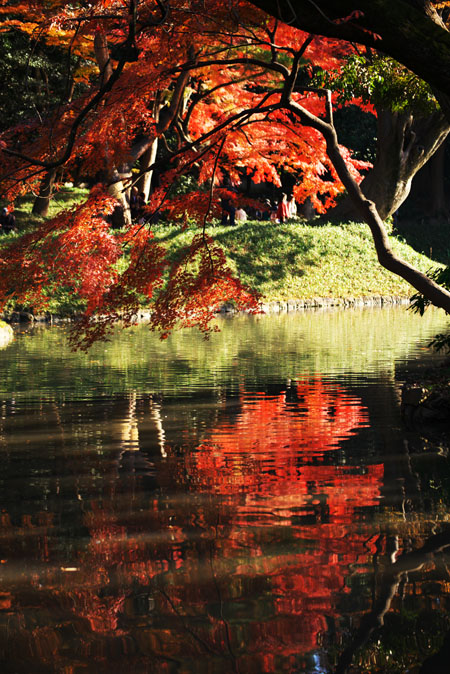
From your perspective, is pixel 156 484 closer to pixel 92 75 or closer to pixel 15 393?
pixel 15 393

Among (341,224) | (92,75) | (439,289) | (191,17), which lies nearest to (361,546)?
(439,289)

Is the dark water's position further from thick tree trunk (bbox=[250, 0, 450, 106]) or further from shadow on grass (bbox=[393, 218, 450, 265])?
shadow on grass (bbox=[393, 218, 450, 265])

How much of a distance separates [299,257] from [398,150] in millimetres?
5116

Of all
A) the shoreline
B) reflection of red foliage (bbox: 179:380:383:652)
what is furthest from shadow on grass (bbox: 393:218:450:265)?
reflection of red foliage (bbox: 179:380:383:652)

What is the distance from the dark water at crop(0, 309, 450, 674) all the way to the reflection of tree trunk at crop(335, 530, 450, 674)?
0.04 feet

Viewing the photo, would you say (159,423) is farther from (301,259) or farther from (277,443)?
(301,259)

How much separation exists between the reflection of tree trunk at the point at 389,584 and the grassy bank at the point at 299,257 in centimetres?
2330

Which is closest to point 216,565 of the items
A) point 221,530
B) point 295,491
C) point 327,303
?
point 221,530

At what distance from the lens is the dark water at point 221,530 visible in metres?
4.45

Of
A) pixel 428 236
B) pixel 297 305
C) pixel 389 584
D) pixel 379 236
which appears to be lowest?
pixel 389 584

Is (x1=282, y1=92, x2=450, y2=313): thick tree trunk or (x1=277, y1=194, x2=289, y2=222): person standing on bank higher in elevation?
(x1=277, y1=194, x2=289, y2=222): person standing on bank

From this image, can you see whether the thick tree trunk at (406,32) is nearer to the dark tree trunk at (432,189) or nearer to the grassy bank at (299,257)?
the grassy bank at (299,257)

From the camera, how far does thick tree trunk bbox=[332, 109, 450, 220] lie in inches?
1241

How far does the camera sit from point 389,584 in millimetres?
5160
